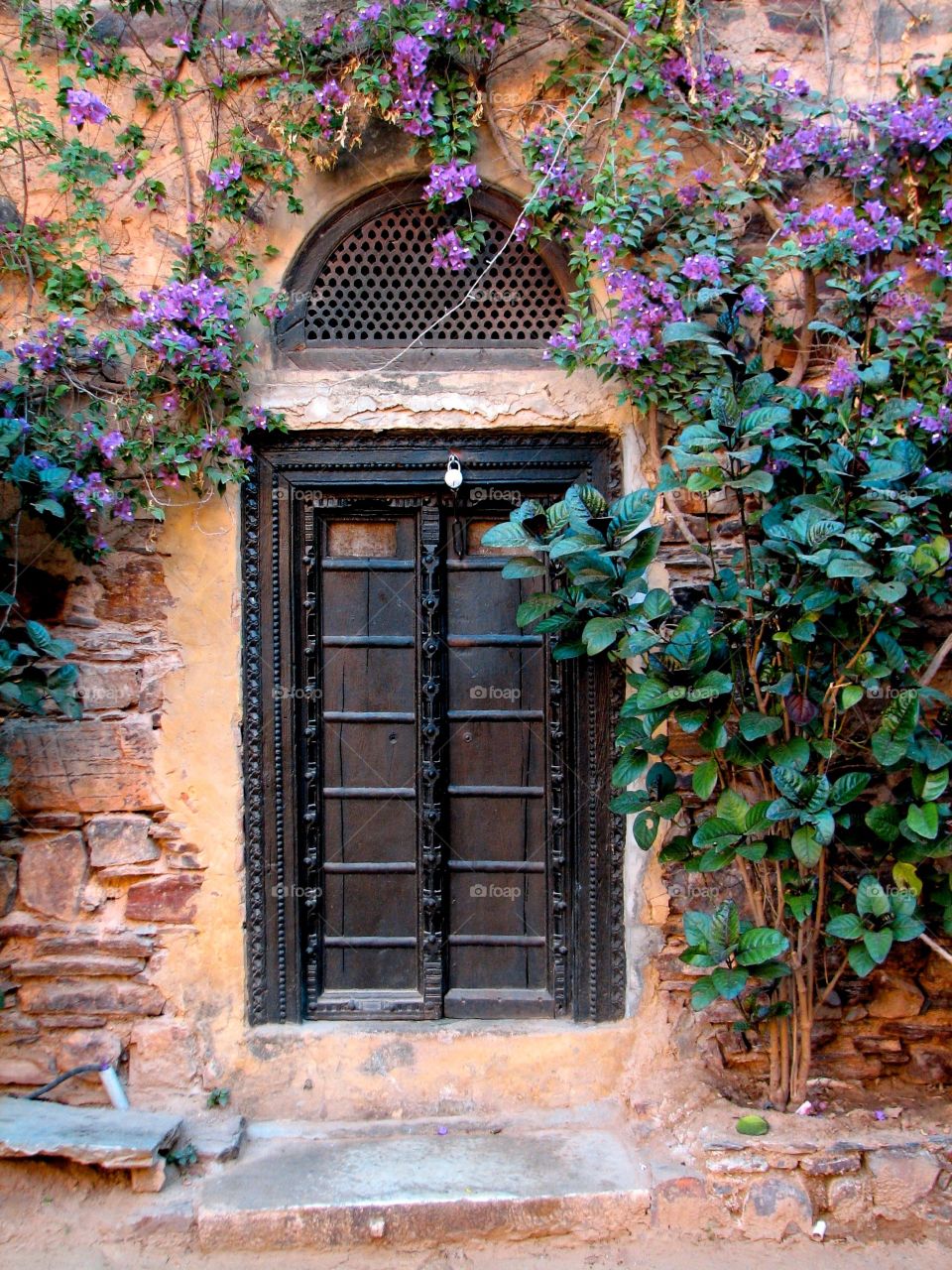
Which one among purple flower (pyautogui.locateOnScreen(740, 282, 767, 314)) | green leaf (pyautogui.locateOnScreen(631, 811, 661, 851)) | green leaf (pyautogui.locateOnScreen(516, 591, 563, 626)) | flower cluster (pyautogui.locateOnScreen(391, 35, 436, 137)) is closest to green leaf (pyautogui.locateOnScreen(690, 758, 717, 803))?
green leaf (pyautogui.locateOnScreen(631, 811, 661, 851))

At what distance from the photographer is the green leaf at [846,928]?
2.62m

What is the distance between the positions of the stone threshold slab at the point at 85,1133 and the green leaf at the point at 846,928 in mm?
1937

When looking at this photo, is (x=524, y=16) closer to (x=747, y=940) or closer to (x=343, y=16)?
(x=343, y=16)

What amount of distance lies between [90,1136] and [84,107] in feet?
9.53

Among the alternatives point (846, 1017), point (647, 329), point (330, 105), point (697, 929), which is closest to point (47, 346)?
point (330, 105)

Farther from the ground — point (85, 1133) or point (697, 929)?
point (697, 929)

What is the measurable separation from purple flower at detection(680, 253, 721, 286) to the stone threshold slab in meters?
2.87

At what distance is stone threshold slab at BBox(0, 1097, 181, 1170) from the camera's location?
8.89 feet

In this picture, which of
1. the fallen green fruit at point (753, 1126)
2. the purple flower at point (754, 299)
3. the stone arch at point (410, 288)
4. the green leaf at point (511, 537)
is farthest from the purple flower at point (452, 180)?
the fallen green fruit at point (753, 1126)

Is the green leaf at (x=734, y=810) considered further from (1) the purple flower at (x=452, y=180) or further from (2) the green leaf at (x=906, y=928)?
(1) the purple flower at (x=452, y=180)

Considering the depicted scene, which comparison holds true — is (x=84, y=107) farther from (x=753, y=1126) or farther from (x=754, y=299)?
(x=753, y=1126)

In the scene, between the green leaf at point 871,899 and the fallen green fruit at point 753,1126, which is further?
the fallen green fruit at point 753,1126

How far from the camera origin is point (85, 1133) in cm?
278

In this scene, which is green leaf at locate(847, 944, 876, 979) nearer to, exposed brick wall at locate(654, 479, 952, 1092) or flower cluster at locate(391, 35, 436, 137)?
exposed brick wall at locate(654, 479, 952, 1092)
